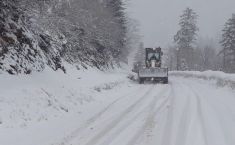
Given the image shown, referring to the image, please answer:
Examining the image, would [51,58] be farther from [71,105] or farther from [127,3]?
[127,3]

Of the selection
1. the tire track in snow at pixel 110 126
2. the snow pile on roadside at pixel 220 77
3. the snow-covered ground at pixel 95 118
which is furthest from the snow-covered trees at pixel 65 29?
the snow pile on roadside at pixel 220 77

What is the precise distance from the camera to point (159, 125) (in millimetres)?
11398

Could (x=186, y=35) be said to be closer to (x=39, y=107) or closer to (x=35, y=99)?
(x=35, y=99)

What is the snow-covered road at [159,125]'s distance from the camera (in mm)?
9375

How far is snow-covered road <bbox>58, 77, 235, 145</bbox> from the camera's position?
369 inches

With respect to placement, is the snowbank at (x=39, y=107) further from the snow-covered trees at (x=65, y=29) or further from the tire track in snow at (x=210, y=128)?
the tire track in snow at (x=210, y=128)

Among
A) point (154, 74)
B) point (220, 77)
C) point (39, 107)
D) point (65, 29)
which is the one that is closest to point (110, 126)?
point (39, 107)

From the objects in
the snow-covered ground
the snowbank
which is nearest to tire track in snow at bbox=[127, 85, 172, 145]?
the snow-covered ground

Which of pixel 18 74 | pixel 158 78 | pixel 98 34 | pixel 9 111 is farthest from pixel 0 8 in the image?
pixel 98 34

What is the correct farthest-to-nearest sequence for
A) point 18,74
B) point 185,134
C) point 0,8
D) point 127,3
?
point 127,3
point 0,8
point 18,74
point 185,134

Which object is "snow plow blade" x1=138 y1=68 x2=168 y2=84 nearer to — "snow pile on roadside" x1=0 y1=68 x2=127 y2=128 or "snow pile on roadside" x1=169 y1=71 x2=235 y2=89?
"snow pile on roadside" x1=169 y1=71 x2=235 y2=89

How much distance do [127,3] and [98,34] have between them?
47.8 ft

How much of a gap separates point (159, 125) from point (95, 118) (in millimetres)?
2284

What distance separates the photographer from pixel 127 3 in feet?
176
